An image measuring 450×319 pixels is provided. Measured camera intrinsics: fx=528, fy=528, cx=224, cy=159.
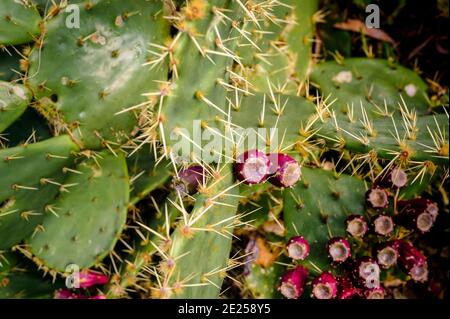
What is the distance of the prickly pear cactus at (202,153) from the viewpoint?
137 cm

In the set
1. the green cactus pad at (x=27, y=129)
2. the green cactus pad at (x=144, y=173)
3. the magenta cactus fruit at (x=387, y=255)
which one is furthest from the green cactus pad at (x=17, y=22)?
the magenta cactus fruit at (x=387, y=255)

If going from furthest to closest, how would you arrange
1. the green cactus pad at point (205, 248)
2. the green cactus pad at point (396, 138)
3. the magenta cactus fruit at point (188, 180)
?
1. the magenta cactus fruit at point (188, 180)
2. the green cactus pad at point (396, 138)
3. the green cactus pad at point (205, 248)

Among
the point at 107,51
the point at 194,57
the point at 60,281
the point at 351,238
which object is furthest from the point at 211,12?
the point at 60,281

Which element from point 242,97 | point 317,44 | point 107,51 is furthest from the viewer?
point 317,44

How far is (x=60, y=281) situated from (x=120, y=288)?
12.8 inches

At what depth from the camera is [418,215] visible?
1685 millimetres

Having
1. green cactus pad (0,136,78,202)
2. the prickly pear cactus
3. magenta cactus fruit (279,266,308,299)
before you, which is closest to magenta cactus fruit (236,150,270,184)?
the prickly pear cactus

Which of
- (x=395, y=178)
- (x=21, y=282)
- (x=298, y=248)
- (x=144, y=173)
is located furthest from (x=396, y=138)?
(x=21, y=282)

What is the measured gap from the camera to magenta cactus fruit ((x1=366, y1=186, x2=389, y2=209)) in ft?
5.54

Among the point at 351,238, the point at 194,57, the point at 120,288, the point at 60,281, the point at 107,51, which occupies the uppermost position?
the point at 194,57

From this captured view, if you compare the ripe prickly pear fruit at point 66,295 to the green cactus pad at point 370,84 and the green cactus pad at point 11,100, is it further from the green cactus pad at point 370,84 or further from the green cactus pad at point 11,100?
the green cactus pad at point 370,84

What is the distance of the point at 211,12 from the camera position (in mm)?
1216

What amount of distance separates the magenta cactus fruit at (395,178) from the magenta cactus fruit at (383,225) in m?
0.11
